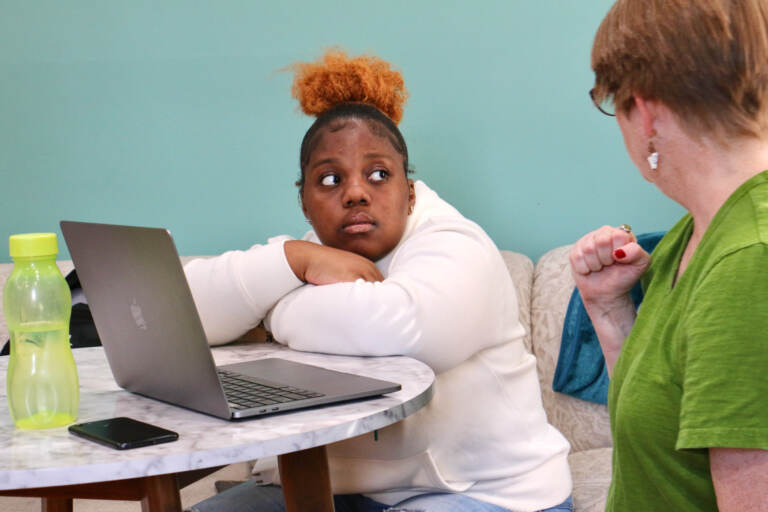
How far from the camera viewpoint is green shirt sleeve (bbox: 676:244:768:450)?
757mm

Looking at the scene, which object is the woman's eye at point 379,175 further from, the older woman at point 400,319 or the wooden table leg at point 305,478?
the wooden table leg at point 305,478

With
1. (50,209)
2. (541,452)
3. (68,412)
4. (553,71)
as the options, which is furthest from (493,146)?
(68,412)

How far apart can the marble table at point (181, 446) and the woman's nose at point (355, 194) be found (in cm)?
36

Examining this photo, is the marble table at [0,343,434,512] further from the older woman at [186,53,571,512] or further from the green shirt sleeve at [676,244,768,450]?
the green shirt sleeve at [676,244,768,450]

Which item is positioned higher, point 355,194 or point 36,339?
point 355,194

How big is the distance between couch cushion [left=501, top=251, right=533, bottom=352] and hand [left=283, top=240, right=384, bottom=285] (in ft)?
2.82

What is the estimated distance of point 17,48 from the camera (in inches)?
110

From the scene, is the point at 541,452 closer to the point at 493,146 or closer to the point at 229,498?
the point at 229,498

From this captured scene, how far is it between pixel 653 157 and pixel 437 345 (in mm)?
507

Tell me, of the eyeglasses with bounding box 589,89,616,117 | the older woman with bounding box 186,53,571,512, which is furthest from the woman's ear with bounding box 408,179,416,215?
the eyeglasses with bounding box 589,89,616,117

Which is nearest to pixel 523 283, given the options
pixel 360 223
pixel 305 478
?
pixel 360 223

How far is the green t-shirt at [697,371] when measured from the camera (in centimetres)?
76

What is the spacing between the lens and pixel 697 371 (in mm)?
792

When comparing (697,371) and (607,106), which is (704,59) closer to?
(607,106)
